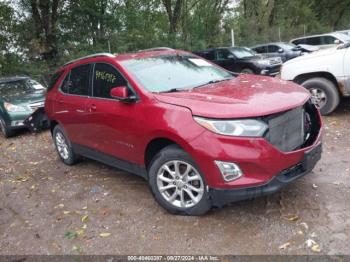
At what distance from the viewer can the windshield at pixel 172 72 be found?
4.24 m

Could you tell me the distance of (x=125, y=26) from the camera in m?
Answer: 20.1

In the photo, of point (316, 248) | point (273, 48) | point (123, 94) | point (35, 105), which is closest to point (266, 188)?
point (316, 248)

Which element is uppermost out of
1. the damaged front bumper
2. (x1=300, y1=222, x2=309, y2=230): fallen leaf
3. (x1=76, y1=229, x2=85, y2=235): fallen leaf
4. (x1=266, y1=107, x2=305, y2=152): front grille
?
(x1=266, y1=107, x2=305, y2=152): front grille

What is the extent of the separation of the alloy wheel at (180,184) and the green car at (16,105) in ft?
18.9

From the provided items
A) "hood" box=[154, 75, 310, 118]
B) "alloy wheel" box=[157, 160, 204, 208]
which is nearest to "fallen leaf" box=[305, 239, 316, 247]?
"alloy wheel" box=[157, 160, 204, 208]

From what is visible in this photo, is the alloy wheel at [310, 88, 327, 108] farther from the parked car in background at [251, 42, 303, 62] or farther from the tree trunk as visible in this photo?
the tree trunk

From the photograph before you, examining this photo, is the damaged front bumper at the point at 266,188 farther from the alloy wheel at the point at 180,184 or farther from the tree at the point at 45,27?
the tree at the point at 45,27

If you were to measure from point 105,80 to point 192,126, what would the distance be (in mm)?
1717

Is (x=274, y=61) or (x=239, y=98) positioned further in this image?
(x=274, y=61)

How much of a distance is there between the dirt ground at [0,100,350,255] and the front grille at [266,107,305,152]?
2.34ft

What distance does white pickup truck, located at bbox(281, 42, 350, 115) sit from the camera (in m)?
6.66

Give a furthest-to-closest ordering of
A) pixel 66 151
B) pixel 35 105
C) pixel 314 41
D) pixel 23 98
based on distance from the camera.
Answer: pixel 314 41
pixel 23 98
pixel 35 105
pixel 66 151

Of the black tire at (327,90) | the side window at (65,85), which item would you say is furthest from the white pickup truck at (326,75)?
the side window at (65,85)

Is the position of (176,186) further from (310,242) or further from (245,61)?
(245,61)
